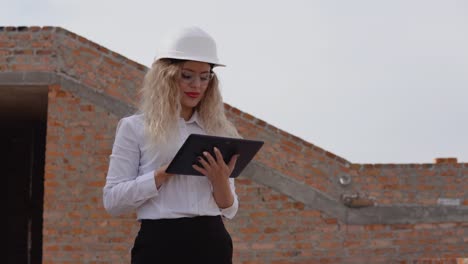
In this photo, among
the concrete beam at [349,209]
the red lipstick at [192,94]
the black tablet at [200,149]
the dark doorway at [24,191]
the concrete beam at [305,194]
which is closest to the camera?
the black tablet at [200,149]

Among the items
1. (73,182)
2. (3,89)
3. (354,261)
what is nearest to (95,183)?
(73,182)

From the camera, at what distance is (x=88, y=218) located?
7.55 meters

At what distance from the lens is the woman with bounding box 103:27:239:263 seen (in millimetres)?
2316

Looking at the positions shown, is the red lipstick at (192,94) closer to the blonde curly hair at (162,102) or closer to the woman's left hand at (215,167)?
the blonde curly hair at (162,102)

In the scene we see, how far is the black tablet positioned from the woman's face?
0.75ft

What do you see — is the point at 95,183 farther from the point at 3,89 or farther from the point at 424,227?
the point at 424,227

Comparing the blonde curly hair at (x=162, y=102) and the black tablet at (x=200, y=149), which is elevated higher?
the blonde curly hair at (x=162, y=102)

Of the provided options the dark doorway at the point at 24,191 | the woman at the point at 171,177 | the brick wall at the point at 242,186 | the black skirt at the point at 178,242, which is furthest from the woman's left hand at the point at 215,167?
the dark doorway at the point at 24,191

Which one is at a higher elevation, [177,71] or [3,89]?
[3,89]

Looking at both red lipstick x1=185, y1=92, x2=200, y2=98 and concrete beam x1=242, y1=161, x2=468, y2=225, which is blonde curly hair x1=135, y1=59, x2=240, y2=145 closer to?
red lipstick x1=185, y1=92, x2=200, y2=98

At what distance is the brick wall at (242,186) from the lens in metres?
7.51

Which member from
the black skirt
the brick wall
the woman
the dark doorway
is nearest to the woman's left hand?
the woman

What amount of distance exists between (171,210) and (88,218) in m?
5.44

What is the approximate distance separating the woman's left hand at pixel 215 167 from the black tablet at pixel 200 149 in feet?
0.05
